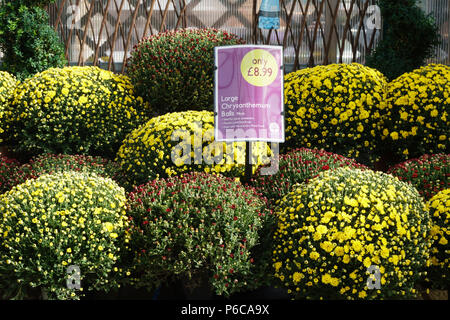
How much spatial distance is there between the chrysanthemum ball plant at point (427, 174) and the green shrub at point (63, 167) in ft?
8.08

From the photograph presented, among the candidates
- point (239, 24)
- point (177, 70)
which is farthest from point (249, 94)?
point (239, 24)

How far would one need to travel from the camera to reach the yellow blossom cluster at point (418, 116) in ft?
13.8

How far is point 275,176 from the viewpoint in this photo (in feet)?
12.6

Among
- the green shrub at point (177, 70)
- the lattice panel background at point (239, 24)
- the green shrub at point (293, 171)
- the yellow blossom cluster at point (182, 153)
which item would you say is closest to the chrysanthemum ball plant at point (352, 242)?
the green shrub at point (293, 171)

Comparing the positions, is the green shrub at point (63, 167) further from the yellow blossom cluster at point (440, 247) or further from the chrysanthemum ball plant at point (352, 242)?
the yellow blossom cluster at point (440, 247)

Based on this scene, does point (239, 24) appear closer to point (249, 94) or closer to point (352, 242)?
point (249, 94)

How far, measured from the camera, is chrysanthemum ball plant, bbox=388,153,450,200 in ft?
12.1

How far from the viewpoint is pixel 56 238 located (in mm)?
2926

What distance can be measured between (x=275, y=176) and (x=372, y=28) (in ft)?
11.2

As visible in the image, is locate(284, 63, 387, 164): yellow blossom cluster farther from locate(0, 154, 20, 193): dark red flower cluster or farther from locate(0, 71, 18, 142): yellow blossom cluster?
locate(0, 71, 18, 142): yellow blossom cluster

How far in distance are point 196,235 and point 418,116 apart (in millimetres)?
2507

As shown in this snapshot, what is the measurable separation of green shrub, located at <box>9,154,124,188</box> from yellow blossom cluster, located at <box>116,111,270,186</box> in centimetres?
27
